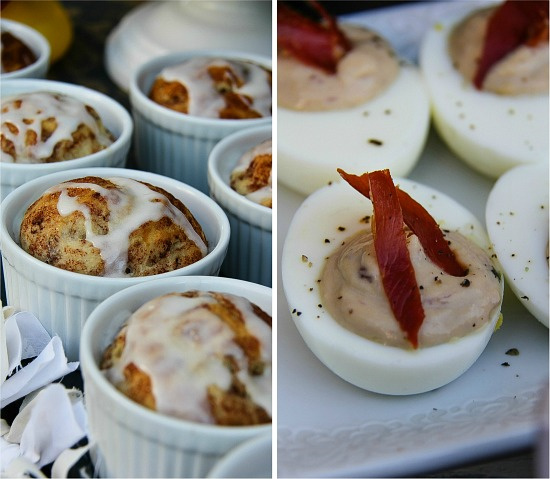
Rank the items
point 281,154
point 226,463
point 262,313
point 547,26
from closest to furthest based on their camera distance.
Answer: point 226,463, point 262,313, point 281,154, point 547,26

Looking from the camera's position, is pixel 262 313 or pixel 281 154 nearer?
pixel 262 313

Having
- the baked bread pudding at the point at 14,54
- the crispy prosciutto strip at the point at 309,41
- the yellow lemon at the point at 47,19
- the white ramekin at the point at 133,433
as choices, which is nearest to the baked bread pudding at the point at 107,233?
the white ramekin at the point at 133,433

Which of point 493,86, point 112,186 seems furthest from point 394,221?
point 493,86

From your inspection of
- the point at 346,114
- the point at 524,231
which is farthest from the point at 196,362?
the point at 346,114

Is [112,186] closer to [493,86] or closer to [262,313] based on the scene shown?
[262,313]

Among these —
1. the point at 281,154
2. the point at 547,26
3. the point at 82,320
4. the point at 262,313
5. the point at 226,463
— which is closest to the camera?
the point at 226,463

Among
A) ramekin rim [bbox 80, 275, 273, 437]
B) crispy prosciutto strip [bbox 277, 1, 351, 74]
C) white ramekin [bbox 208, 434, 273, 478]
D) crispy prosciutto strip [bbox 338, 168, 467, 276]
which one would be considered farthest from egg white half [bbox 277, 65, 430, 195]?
white ramekin [bbox 208, 434, 273, 478]
